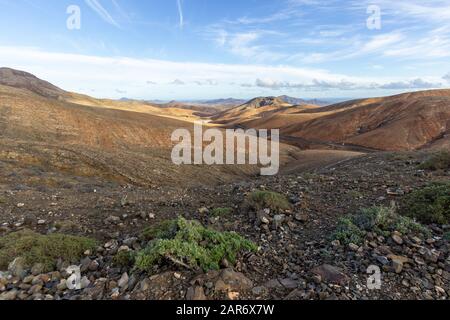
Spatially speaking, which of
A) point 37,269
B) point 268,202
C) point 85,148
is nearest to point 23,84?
point 85,148

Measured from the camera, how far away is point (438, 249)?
467 cm

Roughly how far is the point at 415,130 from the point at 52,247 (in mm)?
58698

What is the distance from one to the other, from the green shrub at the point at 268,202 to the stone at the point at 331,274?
209cm

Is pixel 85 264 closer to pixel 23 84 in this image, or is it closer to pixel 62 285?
pixel 62 285

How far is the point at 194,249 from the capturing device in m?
4.18

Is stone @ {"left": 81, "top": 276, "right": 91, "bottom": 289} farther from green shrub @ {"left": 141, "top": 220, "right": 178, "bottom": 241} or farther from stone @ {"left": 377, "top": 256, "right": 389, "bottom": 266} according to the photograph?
stone @ {"left": 377, "top": 256, "right": 389, "bottom": 266}

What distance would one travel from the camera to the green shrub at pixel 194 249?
4035mm

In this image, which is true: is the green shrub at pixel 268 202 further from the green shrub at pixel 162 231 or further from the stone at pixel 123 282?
the stone at pixel 123 282

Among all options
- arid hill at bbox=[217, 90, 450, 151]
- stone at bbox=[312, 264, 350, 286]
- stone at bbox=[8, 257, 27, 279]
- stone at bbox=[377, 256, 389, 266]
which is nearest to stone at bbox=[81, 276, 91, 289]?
stone at bbox=[8, 257, 27, 279]

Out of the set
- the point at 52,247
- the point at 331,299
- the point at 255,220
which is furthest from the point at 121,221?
the point at 331,299

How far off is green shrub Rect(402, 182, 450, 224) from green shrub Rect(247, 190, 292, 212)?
2439 millimetres
